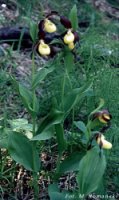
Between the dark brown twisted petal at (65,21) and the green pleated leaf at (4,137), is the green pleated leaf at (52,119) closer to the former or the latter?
the green pleated leaf at (4,137)

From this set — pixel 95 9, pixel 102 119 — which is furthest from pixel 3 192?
pixel 95 9

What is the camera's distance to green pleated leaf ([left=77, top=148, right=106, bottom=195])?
1.46 m

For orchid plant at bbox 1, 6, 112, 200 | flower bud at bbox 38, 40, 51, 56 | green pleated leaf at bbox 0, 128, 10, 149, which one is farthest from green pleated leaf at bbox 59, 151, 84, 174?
flower bud at bbox 38, 40, 51, 56

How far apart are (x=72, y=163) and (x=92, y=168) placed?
0.23 m

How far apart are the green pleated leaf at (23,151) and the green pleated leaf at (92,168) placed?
0.26 m

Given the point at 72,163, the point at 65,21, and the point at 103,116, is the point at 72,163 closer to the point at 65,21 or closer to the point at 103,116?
the point at 103,116

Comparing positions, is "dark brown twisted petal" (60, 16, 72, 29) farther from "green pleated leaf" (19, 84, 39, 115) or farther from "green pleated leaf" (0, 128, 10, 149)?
Answer: "green pleated leaf" (0, 128, 10, 149)

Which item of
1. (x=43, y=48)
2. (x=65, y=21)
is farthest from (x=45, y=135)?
(x=65, y=21)

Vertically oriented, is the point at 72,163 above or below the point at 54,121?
below

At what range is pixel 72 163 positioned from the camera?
1693 millimetres

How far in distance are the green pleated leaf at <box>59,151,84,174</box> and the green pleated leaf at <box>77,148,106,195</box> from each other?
20cm

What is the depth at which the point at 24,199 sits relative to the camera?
1.77 meters

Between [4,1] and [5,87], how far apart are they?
129 cm

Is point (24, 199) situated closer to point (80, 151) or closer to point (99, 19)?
point (80, 151)
